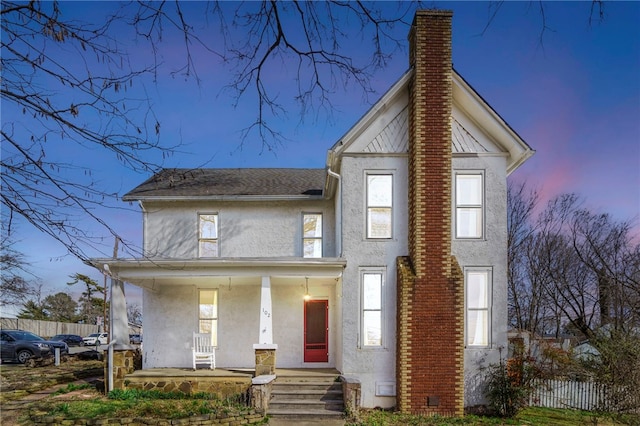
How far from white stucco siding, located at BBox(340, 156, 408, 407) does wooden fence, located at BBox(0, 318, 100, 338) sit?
30939 millimetres

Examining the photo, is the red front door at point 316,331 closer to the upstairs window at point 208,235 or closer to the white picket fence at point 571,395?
the upstairs window at point 208,235

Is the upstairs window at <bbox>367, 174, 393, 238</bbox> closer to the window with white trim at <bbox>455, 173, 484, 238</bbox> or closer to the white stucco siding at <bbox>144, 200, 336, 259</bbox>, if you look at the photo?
the window with white trim at <bbox>455, 173, 484, 238</bbox>

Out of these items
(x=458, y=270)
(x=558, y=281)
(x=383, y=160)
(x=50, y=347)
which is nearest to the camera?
(x=458, y=270)

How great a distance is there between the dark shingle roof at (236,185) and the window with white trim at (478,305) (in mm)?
5410

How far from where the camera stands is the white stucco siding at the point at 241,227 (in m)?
15.3

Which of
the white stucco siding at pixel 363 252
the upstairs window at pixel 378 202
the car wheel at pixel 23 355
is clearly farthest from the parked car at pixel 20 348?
the upstairs window at pixel 378 202

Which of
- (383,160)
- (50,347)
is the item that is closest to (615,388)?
(383,160)

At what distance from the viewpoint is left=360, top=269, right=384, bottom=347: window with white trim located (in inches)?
474

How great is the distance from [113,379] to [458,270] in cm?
902

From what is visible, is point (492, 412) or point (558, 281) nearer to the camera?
point (492, 412)

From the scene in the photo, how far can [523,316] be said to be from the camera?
93.4 feet

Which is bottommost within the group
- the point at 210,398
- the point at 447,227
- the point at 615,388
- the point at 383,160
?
the point at 210,398

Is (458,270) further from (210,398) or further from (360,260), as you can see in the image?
(210,398)

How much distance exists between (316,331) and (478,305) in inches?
200
